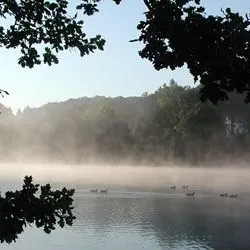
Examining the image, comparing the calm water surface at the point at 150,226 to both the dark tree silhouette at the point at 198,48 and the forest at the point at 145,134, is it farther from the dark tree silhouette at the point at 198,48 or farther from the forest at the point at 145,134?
the forest at the point at 145,134

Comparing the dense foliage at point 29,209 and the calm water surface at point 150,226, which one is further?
the calm water surface at point 150,226

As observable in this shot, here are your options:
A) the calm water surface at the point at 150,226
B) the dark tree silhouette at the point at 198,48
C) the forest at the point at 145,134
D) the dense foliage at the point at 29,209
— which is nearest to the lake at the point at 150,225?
the calm water surface at the point at 150,226

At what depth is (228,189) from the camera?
50.8 meters

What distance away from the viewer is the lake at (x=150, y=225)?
2342 cm

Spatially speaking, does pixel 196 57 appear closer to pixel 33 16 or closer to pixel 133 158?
pixel 33 16

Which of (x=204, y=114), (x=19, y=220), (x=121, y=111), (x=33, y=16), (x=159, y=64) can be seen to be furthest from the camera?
(x=121, y=111)

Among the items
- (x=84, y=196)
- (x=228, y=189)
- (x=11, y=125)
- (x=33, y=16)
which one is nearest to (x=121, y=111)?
(x=11, y=125)

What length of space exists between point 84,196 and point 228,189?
54.2ft

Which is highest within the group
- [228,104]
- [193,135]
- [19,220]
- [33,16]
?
[228,104]

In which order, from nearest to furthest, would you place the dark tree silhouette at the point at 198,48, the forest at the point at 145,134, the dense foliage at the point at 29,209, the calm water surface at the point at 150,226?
the dark tree silhouette at the point at 198,48 < the dense foliage at the point at 29,209 < the calm water surface at the point at 150,226 < the forest at the point at 145,134

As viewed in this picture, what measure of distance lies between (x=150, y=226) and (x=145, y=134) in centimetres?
6485

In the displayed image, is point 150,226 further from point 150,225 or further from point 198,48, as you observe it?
point 198,48

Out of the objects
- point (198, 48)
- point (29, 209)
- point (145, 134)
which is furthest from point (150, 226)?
point (145, 134)

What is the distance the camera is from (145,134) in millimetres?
92500
